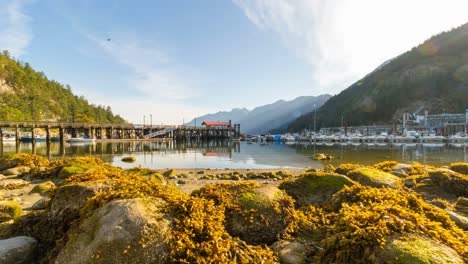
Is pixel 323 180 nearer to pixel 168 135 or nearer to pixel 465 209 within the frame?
pixel 465 209

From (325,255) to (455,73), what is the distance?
509 feet

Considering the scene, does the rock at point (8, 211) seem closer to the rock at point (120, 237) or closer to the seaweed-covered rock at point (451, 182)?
the rock at point (120, 237)

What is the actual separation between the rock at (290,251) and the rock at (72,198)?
327cm

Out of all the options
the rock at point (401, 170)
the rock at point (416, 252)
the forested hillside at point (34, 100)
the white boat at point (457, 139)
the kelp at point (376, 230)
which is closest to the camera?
the rock at point (416, 252)

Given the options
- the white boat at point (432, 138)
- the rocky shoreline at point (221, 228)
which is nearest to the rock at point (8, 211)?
the rocky shoreline at point (221, 228)

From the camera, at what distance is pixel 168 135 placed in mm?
100250

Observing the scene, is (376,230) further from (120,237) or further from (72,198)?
(72,198)

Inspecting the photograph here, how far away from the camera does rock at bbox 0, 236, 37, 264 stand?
3.49 metres

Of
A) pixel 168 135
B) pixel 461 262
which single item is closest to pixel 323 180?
pixel 461 262

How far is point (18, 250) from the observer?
11.9 ft

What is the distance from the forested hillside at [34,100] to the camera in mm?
96938

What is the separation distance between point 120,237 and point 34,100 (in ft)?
451

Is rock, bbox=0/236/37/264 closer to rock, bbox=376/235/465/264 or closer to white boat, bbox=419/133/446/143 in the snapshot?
rock, bbox=376/235/465/264

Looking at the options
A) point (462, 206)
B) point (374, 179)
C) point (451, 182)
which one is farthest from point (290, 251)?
point (451, 182)
